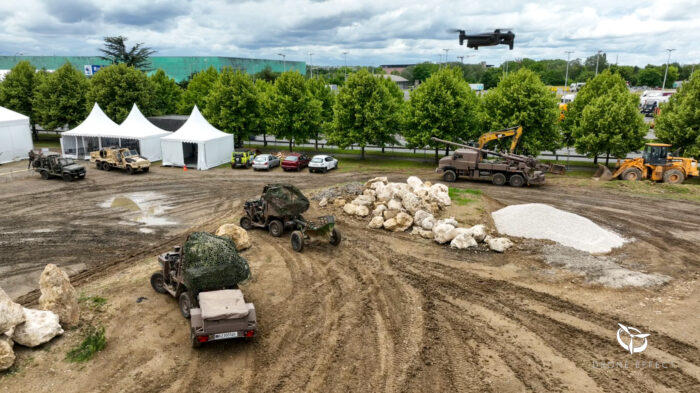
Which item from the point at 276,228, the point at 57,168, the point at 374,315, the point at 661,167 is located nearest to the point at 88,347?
the point at 374,315

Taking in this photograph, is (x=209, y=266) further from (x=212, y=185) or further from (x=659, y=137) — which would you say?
(x=659, y=137)

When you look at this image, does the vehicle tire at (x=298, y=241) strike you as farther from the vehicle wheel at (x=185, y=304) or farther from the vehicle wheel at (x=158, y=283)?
the vehicle wheel at (x=185, y=304)

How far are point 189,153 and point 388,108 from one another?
1777 centimetres

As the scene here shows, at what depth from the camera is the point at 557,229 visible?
59.6ft

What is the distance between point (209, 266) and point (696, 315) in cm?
1321

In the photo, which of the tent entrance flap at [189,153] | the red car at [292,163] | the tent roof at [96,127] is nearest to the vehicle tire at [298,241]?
the red car at [292,163]

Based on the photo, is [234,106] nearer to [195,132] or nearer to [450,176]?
[195,132]

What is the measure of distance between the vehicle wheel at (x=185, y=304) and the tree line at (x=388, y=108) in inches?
1025

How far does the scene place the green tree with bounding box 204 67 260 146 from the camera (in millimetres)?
40531

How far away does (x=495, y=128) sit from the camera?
109 ft

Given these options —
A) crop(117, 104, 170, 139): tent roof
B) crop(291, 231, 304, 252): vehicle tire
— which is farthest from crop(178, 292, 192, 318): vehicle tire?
crop(117, 104, 170, 139): tent roof

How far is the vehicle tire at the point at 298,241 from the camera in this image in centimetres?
1670

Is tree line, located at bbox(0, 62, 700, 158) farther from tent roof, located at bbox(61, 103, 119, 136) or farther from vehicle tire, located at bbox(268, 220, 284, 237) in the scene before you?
vehicle tire, located at bbox(268, 220, 284, 237)

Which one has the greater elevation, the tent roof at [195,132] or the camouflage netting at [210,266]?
the tent roof at [195,132]
